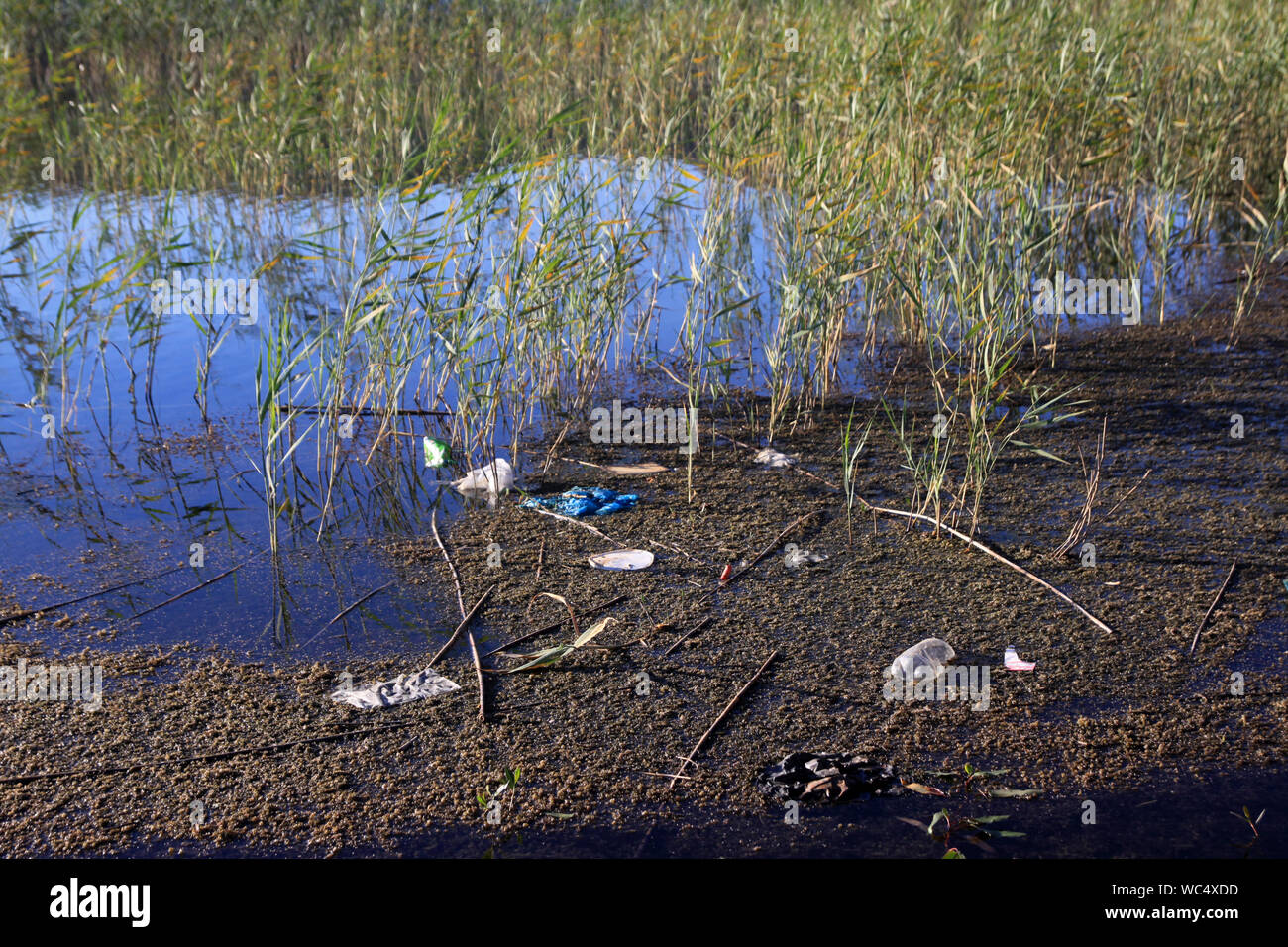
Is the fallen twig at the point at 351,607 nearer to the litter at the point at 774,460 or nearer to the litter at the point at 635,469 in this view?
the litter at the point at 635,469

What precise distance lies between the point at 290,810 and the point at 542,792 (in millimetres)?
507

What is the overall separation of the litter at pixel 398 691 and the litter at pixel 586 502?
974 mm

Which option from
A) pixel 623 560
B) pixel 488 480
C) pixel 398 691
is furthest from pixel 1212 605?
pixel 488 480

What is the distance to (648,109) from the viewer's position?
24.8ft

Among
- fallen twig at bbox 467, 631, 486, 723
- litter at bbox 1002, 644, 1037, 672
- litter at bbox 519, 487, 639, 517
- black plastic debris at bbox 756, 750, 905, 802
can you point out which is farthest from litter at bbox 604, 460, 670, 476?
black plastic debris at bbox 756, 750, 905, 802

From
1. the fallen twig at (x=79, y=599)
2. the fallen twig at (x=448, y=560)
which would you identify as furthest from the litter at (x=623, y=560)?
the fallen twig at (x=79, y=599)

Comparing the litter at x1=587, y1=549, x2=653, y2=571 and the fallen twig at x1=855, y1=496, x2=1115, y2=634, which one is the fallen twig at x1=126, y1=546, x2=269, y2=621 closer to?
the litter at x1=587, y1=549, x2=653, y2=571

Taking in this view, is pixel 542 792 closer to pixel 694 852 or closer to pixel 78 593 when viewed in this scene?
pixel 694 852

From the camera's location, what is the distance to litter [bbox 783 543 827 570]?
3.14 metres

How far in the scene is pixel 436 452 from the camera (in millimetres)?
3859

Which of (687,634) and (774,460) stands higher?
(774,460)

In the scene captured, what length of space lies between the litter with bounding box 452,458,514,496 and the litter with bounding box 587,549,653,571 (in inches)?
22.6

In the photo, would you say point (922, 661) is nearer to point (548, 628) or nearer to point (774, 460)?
point (548, 628)

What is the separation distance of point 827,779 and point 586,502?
153 centimetres
